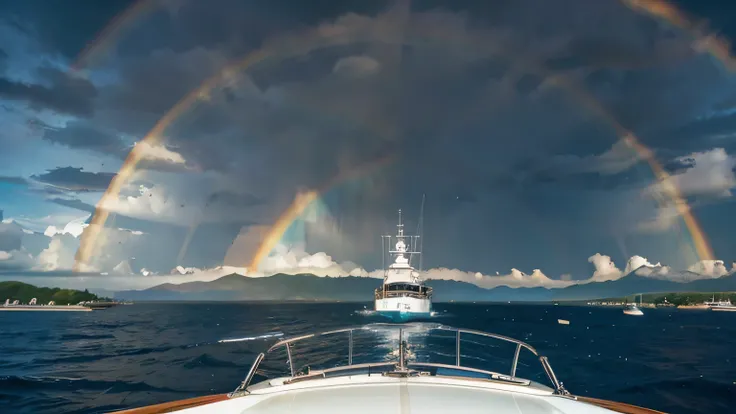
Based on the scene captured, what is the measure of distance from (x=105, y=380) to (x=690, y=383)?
3157 centimetres

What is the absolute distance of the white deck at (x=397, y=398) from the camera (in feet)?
19.2

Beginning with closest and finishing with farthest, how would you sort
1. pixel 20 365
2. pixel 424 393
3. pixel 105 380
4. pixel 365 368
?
pixel 424 393 < pixel 365 368 < pixel 105 380 < pixel 20 365

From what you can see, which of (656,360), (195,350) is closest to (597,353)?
(656,360)

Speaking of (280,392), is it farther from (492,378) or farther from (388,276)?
(388,276)

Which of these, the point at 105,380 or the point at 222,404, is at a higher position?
the point at 222,404

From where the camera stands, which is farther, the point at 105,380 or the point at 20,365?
the point at 20,365

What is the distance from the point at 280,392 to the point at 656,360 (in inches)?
1591

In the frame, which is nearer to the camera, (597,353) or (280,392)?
(280,392)

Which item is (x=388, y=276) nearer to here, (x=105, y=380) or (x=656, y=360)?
(x=656, y=360)

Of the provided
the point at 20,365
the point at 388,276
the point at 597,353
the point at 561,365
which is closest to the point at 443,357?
the point at 561,365

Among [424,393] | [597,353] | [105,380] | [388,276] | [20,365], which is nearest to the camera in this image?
[424,393]

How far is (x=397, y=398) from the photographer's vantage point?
240 inches

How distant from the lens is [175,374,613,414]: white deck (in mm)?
5863

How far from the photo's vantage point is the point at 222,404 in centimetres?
646
